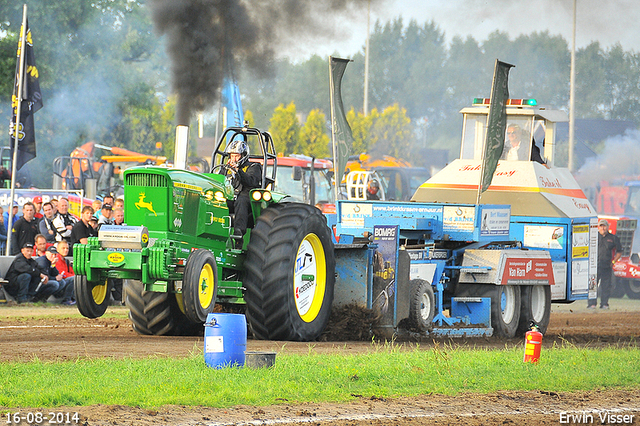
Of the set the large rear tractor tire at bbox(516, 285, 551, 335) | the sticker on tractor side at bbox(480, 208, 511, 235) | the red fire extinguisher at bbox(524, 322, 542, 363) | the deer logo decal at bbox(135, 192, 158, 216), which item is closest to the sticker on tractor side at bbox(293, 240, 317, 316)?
the deer logo decal at bbox(135, 192, 158, 216)

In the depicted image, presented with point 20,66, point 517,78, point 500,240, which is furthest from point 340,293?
point 517,78

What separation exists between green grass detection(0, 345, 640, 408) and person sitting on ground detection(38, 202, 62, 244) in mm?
9221

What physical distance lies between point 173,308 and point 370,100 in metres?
58.7

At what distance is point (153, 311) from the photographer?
1086 centimetres

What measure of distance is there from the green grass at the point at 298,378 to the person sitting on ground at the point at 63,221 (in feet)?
29.9

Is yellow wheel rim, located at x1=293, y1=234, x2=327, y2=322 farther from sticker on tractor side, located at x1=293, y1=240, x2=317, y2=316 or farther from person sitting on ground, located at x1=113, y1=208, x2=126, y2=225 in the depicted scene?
person sitting on ground, located at x1=113, y1=208, x2=126, y2=225

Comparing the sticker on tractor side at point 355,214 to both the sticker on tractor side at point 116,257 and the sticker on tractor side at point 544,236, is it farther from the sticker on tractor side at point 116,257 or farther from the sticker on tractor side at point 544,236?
the sticker on tractor side at point 116,257

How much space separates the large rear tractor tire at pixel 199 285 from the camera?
364 inches

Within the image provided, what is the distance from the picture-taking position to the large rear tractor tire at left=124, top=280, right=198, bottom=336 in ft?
35.4

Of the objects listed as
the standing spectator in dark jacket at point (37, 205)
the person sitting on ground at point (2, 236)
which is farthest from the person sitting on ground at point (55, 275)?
the person sitting on ground at point (2, 236)

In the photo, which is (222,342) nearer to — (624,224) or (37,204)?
(37,204)

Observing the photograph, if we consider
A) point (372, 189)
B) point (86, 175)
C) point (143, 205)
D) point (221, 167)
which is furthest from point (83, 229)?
point (86, 175)

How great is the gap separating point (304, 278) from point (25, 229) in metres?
7.63

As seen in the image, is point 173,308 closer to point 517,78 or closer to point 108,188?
point 108,188
